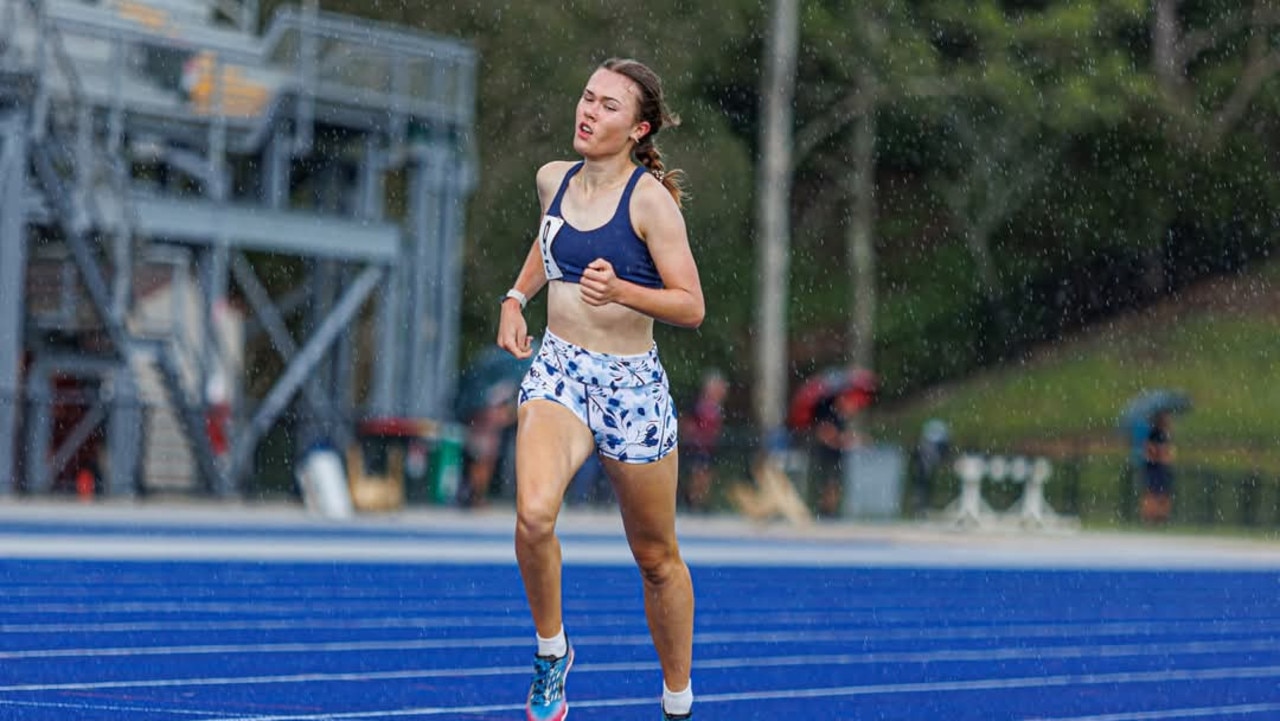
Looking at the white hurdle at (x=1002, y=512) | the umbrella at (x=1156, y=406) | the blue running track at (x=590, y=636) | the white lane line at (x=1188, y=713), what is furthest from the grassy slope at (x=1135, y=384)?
the white lane line at (x=1188, y=713)

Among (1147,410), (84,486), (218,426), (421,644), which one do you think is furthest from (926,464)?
(421,644)

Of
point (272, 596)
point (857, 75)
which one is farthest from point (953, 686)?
point (857, 75)

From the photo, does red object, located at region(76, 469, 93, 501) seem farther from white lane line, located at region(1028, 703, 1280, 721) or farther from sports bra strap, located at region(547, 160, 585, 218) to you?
sports bra strap, located at region(547, 160, 585, 218)

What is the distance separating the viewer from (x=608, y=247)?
6332 mm

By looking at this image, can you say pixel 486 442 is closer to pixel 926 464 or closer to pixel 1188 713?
pixel 926 464

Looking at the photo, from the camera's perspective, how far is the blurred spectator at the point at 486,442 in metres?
28.1

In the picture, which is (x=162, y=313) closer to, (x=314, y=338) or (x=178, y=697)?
(x=314, y=338)

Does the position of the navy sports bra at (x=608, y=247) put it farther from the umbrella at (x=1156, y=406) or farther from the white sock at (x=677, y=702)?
the umbrella at (x=1156, y=406)

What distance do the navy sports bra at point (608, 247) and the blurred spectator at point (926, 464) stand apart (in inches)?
1077

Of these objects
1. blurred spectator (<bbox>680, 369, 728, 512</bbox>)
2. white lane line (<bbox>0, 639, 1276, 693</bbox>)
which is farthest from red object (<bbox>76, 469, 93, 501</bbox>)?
white lane line (<bbox>0, 639, 1276, 693</bbox>)

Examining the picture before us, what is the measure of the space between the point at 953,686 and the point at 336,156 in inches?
978

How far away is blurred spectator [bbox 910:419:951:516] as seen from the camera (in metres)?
33.8

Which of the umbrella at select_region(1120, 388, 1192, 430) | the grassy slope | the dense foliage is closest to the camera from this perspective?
the umbrella at select_region(1120, 388, 1192, 430)

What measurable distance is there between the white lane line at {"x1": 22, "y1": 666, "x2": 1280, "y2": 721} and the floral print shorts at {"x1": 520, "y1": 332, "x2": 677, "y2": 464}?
1.49 m
